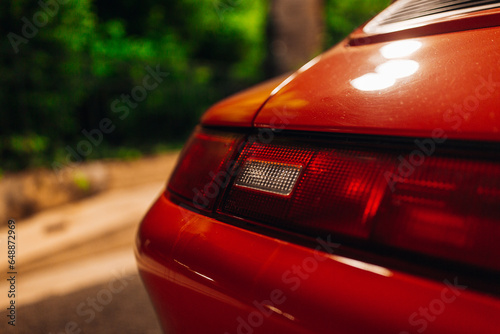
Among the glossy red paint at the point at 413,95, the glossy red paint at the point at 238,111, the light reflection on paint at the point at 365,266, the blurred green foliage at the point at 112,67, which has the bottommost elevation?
the blurred green foliage at the point at 112,67

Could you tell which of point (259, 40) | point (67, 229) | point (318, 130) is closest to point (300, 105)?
point (318, 130)

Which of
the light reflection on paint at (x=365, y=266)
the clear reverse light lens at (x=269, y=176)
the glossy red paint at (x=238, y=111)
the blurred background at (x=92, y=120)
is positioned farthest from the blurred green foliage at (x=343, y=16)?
the light reflection on paint at (x=365, y=266)

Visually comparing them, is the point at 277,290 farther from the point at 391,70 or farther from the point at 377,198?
the point at 391,70

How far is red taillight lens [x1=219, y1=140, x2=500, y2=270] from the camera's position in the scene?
70cm

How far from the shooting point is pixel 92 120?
5.09 meters

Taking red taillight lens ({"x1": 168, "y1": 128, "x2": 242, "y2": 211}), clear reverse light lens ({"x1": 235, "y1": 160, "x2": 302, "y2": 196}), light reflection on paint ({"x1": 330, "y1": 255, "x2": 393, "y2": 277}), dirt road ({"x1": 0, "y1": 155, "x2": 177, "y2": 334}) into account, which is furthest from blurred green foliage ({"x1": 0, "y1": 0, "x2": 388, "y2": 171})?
light reflection on paint ({"x1": 330, "y1": 255, "x2": 393, "y2": 277})

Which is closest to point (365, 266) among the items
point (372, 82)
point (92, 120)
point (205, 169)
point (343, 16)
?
point (372, 82)

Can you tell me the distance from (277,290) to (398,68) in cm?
61

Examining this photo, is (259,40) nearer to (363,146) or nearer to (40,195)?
(40,195)

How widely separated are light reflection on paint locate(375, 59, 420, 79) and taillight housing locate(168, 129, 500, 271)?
0.64 feet

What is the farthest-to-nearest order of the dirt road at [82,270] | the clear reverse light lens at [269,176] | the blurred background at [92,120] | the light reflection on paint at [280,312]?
the blurred background at [92,120] < the dirt road at [82,270] < the clear reverse light lens at [269,176] < the light reflection on paint at [280,312]

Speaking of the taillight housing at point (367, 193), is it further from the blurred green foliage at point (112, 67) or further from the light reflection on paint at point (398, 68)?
the blurred green foliage at point (112, 67)

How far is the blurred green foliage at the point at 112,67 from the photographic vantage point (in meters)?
3.94

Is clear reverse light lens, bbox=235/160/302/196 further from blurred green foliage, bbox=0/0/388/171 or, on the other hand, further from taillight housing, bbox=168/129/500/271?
blurred green foliage, bbox=0/0/388/171
